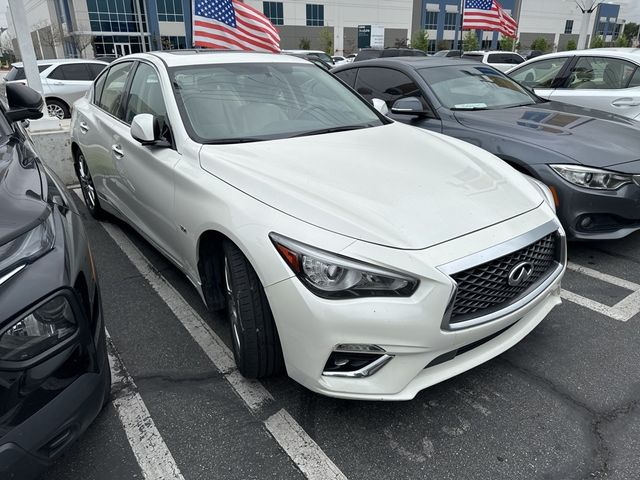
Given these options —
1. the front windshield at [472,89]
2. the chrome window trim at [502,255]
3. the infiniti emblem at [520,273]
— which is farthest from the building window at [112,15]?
the infiniti emblem at [520,273]

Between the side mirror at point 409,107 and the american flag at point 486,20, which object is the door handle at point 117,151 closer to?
the side mirror at point 409,107

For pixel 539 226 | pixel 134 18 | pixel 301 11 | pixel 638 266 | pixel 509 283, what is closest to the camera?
pixel 509 283

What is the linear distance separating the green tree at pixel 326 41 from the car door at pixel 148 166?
5372 centimetres

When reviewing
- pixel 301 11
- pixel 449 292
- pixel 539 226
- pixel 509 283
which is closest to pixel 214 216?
pixel 449 292

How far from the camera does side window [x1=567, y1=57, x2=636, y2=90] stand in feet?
20.0

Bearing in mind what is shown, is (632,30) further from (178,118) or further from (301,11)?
(178,118)

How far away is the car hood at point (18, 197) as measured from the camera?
1.73 metres

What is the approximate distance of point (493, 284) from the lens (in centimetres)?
214

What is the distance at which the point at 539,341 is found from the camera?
289cm

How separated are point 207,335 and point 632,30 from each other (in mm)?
93135

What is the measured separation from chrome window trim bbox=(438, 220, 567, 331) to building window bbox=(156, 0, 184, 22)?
55.5 m

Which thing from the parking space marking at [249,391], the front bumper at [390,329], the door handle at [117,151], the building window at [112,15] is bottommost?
the parking space marking at [249,391]

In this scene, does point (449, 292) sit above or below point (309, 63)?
below

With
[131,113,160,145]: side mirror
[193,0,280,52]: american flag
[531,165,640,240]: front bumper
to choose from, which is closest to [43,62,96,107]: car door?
[193,0,280,52]: american flag
